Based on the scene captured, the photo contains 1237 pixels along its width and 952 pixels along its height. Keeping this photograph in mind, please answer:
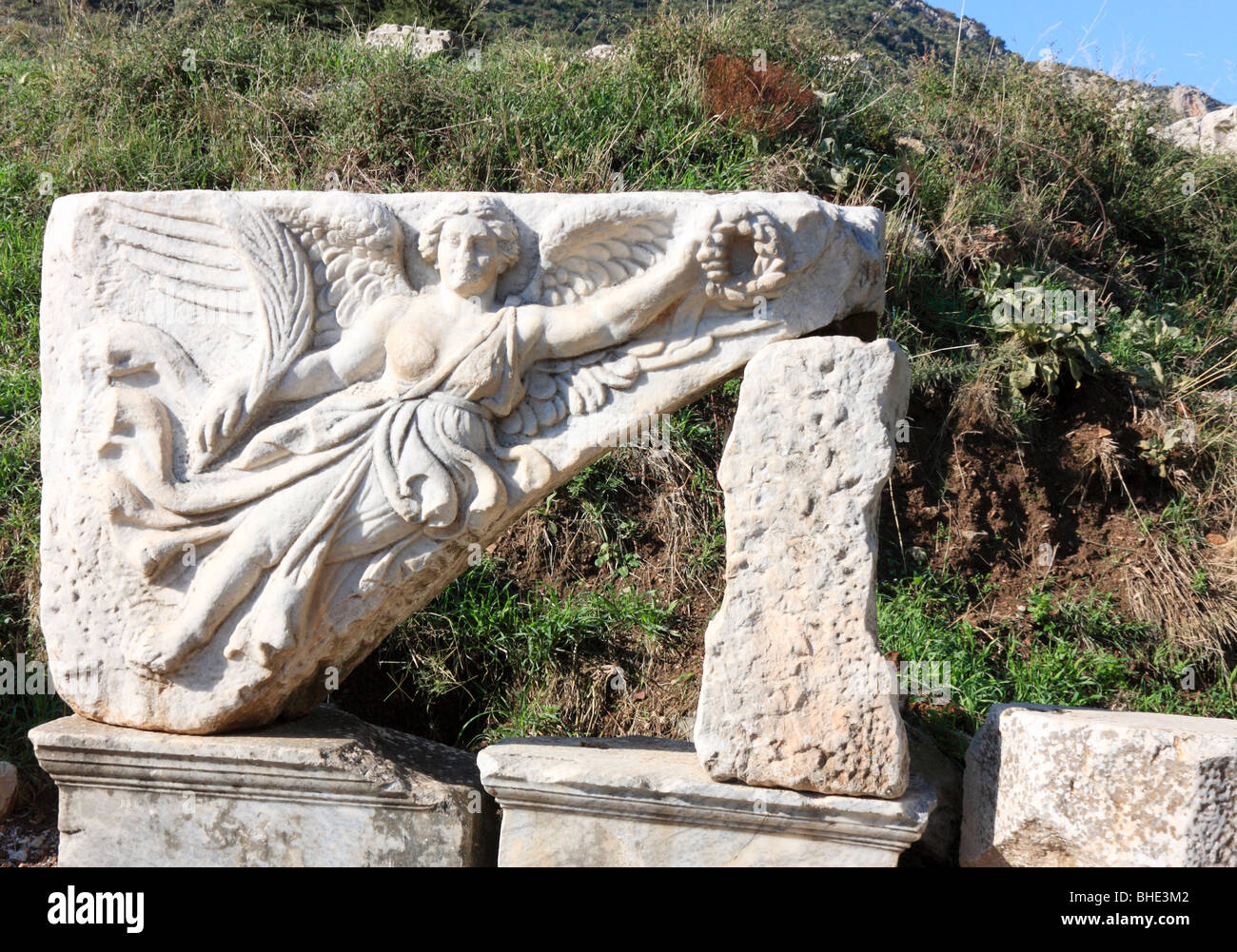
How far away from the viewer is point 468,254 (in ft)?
8.48

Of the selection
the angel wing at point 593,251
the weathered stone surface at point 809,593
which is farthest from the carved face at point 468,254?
the weathered stone surface at point 809,593

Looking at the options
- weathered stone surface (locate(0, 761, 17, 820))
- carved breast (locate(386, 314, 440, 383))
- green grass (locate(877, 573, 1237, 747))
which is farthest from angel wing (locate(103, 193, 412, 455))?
green grass (locate(877, 573, 1237, 747))

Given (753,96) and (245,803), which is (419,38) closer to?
(753,96)

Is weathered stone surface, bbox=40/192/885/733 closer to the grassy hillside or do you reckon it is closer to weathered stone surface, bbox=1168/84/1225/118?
the grassy hillside

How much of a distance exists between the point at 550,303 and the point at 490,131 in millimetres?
2683

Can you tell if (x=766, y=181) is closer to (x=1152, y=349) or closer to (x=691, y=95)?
(x=691, y=95)

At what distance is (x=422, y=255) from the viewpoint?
8.81ft

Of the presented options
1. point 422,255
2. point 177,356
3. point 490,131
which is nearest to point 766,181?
point 490,131

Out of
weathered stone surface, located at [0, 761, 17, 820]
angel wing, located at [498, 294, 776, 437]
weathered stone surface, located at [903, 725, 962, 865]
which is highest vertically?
angel wing, located at [498, 294, 776, 437]

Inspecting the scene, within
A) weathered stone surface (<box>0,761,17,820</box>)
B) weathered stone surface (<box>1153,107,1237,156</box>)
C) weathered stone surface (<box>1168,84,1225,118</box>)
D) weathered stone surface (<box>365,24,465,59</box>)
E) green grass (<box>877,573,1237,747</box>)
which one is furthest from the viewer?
weathered stone surface (<box>1168,84,1225,118</box>)

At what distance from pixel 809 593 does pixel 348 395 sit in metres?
1.18

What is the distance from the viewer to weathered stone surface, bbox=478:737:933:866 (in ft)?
7.81

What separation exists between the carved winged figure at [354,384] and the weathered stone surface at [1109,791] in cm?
118

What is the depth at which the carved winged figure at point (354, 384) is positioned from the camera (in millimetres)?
2553
